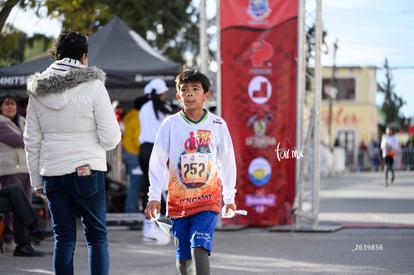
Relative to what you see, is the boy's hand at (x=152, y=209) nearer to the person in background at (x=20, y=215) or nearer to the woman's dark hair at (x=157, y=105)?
the person in background at (x=20, y=215)

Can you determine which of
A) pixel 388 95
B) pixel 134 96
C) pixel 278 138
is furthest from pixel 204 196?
pixel 388 95

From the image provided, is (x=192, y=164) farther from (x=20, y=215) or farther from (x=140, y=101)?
(x=140, y=101)

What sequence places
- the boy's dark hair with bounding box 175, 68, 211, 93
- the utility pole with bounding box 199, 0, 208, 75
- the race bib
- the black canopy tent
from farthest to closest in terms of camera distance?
1. the black canopy tent
2. the utility pole with bounding box 199, 0, 208, 75
3. the boy's dark hair with bounding box 175, 68, 211, 93
4. the race bib

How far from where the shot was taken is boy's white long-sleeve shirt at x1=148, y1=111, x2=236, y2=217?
6562 millimetres

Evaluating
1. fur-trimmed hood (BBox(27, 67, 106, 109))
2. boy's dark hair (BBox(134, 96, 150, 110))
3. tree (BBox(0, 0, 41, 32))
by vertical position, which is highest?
tree (BBox(0, 0, 41, 32))

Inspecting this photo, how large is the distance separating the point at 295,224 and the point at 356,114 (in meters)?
55.4

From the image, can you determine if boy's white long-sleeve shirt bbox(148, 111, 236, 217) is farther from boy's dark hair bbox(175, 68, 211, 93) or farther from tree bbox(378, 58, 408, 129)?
tree bbox(378, 58, 408, 129)

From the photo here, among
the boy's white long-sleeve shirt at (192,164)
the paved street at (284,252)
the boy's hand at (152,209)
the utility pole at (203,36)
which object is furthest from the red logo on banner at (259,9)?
the boy's hand at (152,209)

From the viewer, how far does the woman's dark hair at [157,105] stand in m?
12.1

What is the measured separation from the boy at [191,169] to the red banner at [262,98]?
6.04 m

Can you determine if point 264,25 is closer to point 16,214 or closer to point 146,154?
point 146,154

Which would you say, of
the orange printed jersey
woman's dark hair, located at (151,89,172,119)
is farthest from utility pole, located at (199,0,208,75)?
the orange printed jersey

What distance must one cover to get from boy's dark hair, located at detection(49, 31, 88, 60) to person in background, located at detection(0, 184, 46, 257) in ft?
12.1

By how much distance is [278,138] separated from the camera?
42.7 feet
